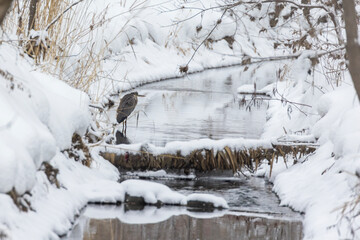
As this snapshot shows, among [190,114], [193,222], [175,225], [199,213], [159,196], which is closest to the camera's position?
[175,225]

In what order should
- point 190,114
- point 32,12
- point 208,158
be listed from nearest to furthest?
point 32,12 → point 208,158 → point 190,114

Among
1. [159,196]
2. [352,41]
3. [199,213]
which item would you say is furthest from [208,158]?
[352,41]

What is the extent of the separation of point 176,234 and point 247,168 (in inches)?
125

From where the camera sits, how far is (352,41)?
9.36 ft

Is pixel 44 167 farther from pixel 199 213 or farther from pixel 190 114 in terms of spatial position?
pixel 190 114

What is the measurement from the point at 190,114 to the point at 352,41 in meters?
12.0

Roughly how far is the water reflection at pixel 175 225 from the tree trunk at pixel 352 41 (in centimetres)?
317

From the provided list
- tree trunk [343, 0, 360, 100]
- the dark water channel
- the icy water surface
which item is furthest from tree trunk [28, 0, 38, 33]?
tree trunk [343, 0, 360, 100]

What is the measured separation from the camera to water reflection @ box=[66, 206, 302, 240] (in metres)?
5.81

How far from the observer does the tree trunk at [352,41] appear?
2.83m

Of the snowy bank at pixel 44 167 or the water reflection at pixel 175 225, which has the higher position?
the snowy bank at pixel 44 167

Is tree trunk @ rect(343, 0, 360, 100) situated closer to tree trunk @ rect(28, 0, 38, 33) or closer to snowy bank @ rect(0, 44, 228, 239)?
snowy bank @ rect(0, 44, 228, 239)

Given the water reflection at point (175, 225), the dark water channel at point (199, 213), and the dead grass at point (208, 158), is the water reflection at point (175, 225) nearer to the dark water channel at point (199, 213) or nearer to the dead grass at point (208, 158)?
the dark water channel at point (199, 213)

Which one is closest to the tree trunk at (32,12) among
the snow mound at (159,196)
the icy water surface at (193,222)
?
the snow mound at (159,196)
